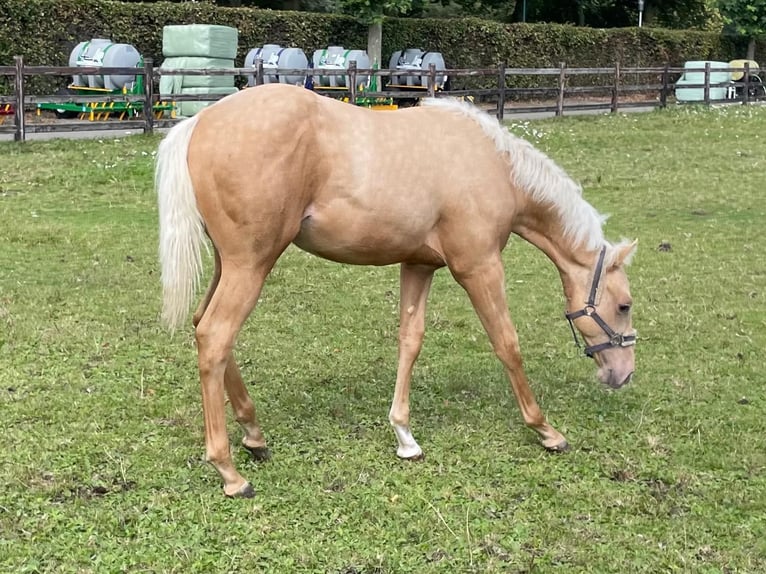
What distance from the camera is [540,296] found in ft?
24.6

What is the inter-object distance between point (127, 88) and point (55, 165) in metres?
7.28

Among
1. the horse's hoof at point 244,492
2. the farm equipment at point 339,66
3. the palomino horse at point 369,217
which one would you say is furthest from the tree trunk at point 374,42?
the horse's hoof at point 244,492

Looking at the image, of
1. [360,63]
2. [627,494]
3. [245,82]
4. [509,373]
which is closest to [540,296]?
[509,373]

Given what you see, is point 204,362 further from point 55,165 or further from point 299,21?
point 299,21

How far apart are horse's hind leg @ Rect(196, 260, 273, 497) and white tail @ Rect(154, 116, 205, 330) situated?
0.16 meters

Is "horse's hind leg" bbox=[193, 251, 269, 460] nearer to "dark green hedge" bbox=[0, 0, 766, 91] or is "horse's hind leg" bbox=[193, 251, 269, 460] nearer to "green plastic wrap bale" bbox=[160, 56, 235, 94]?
"green plastic wrap bale" bbox=[160, 56, 235, 94]

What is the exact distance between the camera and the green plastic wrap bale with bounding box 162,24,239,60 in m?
19.5

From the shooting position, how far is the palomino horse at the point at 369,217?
3.95m

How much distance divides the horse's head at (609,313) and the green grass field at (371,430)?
433 millimetres

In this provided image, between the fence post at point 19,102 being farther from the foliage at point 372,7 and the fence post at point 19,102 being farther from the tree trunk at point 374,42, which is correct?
the tree trunk at point 374,42

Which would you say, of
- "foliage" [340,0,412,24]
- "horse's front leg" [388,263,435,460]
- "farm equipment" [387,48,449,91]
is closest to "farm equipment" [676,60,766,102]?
"farm equipment" [387,48,449,91]

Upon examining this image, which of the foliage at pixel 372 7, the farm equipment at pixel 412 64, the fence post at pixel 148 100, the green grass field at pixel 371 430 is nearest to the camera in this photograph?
the green grass field at pixel 371 430

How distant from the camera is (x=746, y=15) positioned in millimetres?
34250

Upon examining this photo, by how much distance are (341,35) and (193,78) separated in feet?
29.7
